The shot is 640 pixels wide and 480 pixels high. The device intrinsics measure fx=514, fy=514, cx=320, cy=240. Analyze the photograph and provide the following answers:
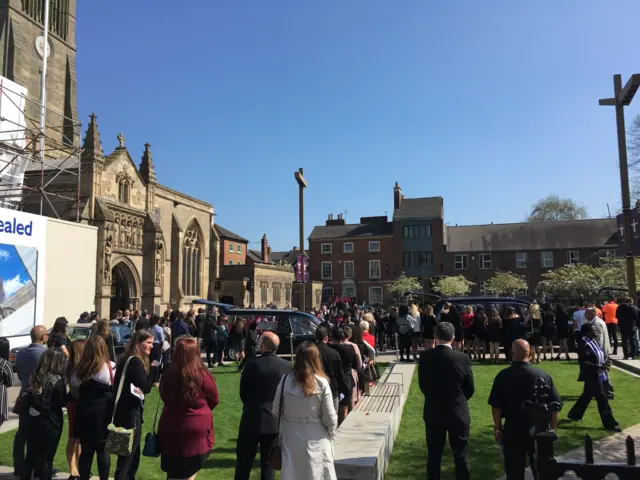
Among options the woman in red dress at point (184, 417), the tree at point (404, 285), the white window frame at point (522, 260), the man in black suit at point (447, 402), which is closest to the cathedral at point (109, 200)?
the woman in red dress at point (184, 417)

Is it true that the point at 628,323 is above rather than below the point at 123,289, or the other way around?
below

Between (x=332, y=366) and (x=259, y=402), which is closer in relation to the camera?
(x=259, y=402)

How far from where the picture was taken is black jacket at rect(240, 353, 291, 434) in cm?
482

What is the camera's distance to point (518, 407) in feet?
15.5

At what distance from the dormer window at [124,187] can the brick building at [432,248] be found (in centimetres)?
2838

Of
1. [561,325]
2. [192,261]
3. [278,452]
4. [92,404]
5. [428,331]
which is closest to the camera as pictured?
[278,452]

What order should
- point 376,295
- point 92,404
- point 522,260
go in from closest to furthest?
1. point 92,404
2. point 522,260
3. point 376,295

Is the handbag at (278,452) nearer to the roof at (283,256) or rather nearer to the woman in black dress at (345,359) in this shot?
the woman in black dress at (345,359)

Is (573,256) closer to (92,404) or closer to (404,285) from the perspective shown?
(404,285)

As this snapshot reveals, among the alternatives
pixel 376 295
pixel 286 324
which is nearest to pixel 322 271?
pixel 376 295

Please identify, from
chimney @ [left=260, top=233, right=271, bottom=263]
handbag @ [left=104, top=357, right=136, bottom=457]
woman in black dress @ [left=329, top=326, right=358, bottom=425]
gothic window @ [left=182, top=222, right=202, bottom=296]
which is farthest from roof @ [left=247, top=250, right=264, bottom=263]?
handbag @ [left=104, top=357, right=136, bottom=457]

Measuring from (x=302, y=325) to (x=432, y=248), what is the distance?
125 feet

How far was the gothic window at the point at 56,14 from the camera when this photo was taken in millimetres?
39188

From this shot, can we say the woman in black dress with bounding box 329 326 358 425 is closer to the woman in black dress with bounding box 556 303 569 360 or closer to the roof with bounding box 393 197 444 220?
the woman in black dress with bounding box 556 303 569 360
